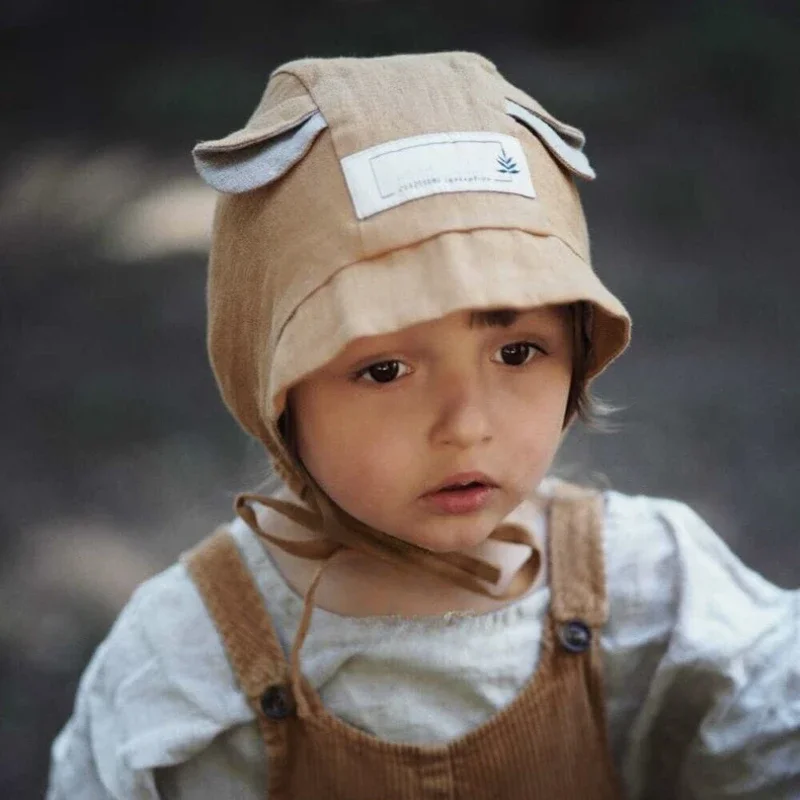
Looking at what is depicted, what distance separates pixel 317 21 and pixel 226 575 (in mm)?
922

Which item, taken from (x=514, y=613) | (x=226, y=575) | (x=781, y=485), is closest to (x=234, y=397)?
(x=226, y=575)

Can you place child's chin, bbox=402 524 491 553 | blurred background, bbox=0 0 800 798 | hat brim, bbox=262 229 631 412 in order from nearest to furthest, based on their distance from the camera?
hat brim, bbox=262 229 631 412
child's chin, bbox=402 524 491 553
blurred background, bbox=0 0 800 798

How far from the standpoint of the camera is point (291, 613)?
799 mm

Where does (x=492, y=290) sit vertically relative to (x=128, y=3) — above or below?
below

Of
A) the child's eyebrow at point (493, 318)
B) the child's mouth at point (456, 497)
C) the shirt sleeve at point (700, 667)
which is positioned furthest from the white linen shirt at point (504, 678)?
the child's eyebrow at point (493, 318)

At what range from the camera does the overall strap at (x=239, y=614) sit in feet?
2.56

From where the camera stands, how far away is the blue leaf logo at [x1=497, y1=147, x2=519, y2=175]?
2.14 feet

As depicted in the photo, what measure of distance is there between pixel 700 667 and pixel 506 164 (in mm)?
348

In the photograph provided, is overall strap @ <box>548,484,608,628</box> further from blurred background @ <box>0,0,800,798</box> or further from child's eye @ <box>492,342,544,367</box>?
blurred background @ <box>0,0,800,798</box>

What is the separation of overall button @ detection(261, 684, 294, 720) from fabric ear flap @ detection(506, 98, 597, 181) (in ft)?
1.24

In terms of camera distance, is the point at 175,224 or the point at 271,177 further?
the point at 175,224

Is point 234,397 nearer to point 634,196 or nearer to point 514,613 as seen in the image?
point 514,613

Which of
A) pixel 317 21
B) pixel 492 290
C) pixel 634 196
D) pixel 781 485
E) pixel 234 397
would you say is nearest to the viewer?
pixel 492 290

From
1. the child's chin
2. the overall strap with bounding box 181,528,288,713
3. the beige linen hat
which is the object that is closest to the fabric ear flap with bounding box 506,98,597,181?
the beige linen hat
